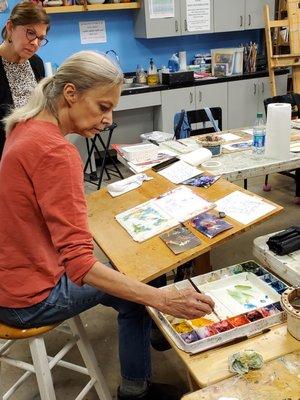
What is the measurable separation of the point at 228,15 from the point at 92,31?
1634mm

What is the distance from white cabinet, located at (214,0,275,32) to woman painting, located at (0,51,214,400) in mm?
4013

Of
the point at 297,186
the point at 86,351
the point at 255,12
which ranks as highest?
the point at 255,12

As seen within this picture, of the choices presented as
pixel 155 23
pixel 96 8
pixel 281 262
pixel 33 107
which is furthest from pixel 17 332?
pixel 155 23

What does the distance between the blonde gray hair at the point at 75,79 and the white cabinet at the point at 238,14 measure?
401cm

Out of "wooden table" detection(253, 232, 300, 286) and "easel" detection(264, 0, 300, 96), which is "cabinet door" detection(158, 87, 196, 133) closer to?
"easel" detection(264, 0, 300, 96)

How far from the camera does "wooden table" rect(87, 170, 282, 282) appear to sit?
4.50 feet

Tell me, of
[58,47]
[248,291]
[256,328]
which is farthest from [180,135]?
[58,47]

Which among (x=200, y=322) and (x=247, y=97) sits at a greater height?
(x=247, y=97)

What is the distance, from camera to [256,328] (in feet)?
3.83

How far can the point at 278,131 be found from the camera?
2.12 m

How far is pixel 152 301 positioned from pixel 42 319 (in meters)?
0.43

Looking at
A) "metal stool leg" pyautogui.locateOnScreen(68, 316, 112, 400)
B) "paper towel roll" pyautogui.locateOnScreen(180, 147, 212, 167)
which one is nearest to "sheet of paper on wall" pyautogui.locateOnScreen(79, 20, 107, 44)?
"paper towel roll" pyautogui.locateOnScreen(180, 147, 212, 167)

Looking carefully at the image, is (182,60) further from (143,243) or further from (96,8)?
(143,243)

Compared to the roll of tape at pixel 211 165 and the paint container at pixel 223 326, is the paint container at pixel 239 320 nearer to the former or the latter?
the paint container at pixel 223 326
